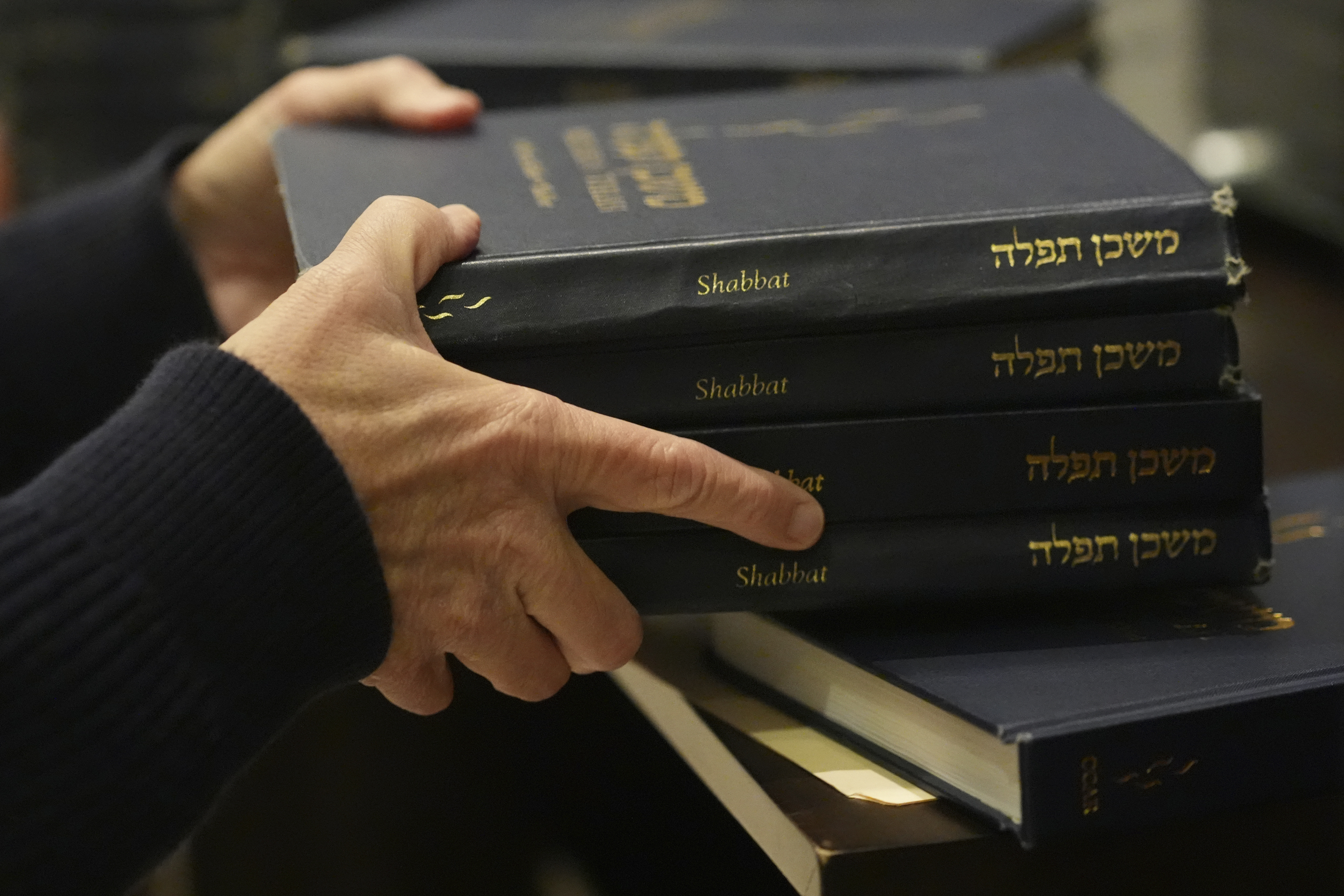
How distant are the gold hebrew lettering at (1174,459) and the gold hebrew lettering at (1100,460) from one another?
2cm

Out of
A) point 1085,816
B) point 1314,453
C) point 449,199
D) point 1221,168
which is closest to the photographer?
point 1085,816

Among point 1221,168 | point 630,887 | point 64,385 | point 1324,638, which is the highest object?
point 1221,168

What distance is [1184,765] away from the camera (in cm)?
46

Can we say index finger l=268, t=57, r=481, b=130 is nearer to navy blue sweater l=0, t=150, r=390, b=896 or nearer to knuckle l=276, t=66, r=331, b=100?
knuckle l=276, t=66, r=331, b=100

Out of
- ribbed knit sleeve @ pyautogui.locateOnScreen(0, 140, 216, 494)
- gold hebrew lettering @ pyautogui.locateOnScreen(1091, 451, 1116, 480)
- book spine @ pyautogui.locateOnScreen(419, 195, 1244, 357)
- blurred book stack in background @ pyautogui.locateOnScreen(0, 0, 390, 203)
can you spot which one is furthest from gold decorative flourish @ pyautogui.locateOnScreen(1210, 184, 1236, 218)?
blurred book stack in background @ pyautogui.locateOnScreen(0, 0, 390, 203)

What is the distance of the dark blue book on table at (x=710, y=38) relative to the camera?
3.20 ft

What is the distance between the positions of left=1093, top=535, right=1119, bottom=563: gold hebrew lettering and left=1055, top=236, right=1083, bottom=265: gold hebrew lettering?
115mm

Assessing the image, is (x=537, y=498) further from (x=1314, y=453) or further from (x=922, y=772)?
(x=1314, y=453)

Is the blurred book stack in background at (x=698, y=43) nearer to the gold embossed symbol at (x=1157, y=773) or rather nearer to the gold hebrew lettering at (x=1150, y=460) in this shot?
the gold hebrew lettering at (x=1150, y=460)

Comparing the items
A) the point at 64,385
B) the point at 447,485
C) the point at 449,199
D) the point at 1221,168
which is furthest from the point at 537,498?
the point at 1221,168

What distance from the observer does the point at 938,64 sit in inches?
37.1

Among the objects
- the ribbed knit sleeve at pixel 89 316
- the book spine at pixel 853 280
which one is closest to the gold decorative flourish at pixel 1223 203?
the book spine at pixel 853 280

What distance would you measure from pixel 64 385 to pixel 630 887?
1.82 feet

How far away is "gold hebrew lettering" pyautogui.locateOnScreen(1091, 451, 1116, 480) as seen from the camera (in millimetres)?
526
